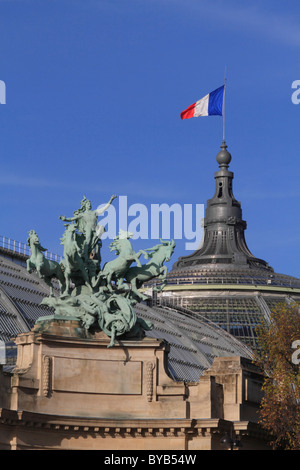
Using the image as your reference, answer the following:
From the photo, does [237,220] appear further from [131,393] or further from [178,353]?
[131,393]

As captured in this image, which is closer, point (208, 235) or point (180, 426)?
point (180, 426)

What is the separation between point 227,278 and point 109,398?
73851 millimetres

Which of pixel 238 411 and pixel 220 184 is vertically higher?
pixel 220 184

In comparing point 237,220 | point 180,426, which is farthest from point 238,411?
point 237,220

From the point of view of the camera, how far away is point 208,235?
178 meters

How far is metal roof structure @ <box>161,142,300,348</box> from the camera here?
536ft

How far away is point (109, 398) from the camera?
316 feet

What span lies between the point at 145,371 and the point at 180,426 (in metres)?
4.05

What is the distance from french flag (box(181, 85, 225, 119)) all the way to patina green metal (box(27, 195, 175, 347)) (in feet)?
124

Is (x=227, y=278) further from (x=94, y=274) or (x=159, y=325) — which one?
(x=94, y=274)

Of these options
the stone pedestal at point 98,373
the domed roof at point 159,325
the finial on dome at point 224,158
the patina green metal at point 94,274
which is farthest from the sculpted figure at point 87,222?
the finial on dome at point 224,158

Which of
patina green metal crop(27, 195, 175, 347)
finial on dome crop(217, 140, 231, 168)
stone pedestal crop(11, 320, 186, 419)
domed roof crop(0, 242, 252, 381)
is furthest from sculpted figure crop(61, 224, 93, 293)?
finial on dome crop(217, 140, 231, 168)

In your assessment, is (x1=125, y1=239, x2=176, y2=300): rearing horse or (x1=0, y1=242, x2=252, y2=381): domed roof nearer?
(x1=125, y1=239, x2=176, y2=300): rearing horse

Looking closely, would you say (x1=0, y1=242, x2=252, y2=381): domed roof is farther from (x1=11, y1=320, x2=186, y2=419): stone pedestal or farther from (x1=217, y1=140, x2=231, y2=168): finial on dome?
(x1=217, y1=140, x2=231, y2=168): finial on dome
